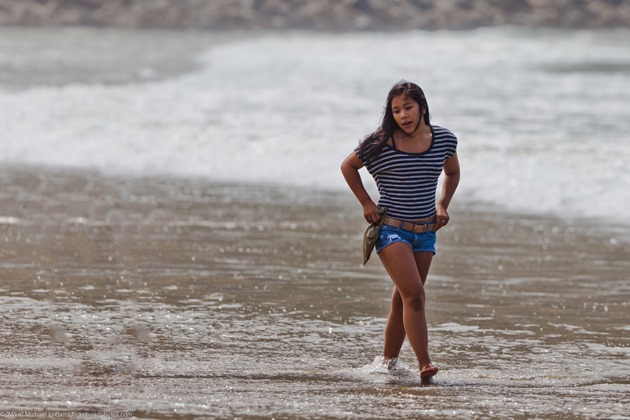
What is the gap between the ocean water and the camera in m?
11.8

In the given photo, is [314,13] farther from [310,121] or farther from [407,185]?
[407,185]

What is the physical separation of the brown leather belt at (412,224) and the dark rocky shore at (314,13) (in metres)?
64.9

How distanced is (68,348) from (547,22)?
64846 millimetres

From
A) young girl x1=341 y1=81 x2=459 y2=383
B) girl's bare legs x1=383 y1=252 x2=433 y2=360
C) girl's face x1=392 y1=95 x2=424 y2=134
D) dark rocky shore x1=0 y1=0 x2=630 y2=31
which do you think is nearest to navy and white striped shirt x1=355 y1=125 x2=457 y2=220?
young girl x1=341 y1=81 x2=459 y2=383

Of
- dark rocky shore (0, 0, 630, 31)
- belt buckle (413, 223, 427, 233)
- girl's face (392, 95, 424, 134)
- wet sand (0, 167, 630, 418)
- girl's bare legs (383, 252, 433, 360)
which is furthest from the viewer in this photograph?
dark rocky shore (0, 0, 630, 31)

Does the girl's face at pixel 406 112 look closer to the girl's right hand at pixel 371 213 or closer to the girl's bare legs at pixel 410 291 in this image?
the girl's right hand at pixel 371 213

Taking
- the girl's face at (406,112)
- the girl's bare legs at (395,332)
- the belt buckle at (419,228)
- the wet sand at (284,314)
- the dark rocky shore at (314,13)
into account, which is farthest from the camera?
the dark rocky shore at (314,13)

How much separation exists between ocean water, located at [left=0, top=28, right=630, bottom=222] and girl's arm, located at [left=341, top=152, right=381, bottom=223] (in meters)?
5.47

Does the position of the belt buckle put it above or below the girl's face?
below

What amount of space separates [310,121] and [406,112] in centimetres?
1102

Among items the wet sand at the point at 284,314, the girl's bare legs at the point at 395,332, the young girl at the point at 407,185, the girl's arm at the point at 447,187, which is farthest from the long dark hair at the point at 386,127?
the wet sand at the point at 284,314

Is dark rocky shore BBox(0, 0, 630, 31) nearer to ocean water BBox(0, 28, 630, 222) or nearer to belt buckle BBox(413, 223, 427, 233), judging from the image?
ocean water BBox(0, 28, 630, 222)

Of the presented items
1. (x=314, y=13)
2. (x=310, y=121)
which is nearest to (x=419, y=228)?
(x=310, y=121)

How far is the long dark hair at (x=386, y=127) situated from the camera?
197 inches
